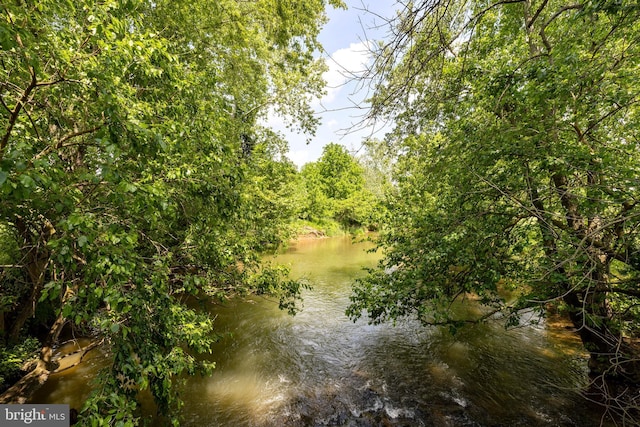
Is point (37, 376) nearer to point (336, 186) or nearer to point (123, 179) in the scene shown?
point (123, 179)

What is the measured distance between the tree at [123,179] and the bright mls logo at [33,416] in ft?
3.18

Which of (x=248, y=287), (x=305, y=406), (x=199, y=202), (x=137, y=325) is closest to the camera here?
(x=137, y=325)

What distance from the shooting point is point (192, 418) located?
5.45 meters

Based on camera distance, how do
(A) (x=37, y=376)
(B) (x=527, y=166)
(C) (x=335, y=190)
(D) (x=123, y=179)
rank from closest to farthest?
(D) (x=123, y=179) < (B) (x=527, y=166) < (A) (x=37, y=376) < (C) (x=335, y=190)

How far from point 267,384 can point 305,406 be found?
1212mm

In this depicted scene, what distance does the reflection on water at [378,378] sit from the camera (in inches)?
217

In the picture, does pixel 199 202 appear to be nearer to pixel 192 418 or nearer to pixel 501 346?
pixel 192 418

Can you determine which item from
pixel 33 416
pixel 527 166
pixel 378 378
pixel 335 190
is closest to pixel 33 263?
pixel 33 416

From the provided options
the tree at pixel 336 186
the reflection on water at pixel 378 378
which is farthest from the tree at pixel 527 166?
the tree at pixel 336 186

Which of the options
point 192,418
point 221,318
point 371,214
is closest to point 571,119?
point 371,214

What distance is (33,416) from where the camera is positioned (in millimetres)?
4152

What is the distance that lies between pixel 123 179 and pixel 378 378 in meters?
6.91

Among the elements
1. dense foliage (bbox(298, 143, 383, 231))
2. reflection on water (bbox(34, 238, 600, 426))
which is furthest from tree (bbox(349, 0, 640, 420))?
dense foliage (bbox(298, 143, 383, 231))

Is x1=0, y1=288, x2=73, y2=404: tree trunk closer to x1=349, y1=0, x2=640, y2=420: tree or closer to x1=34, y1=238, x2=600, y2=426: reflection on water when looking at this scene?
x1=34, y1=238, x2=600, y2=426: reflection on water
